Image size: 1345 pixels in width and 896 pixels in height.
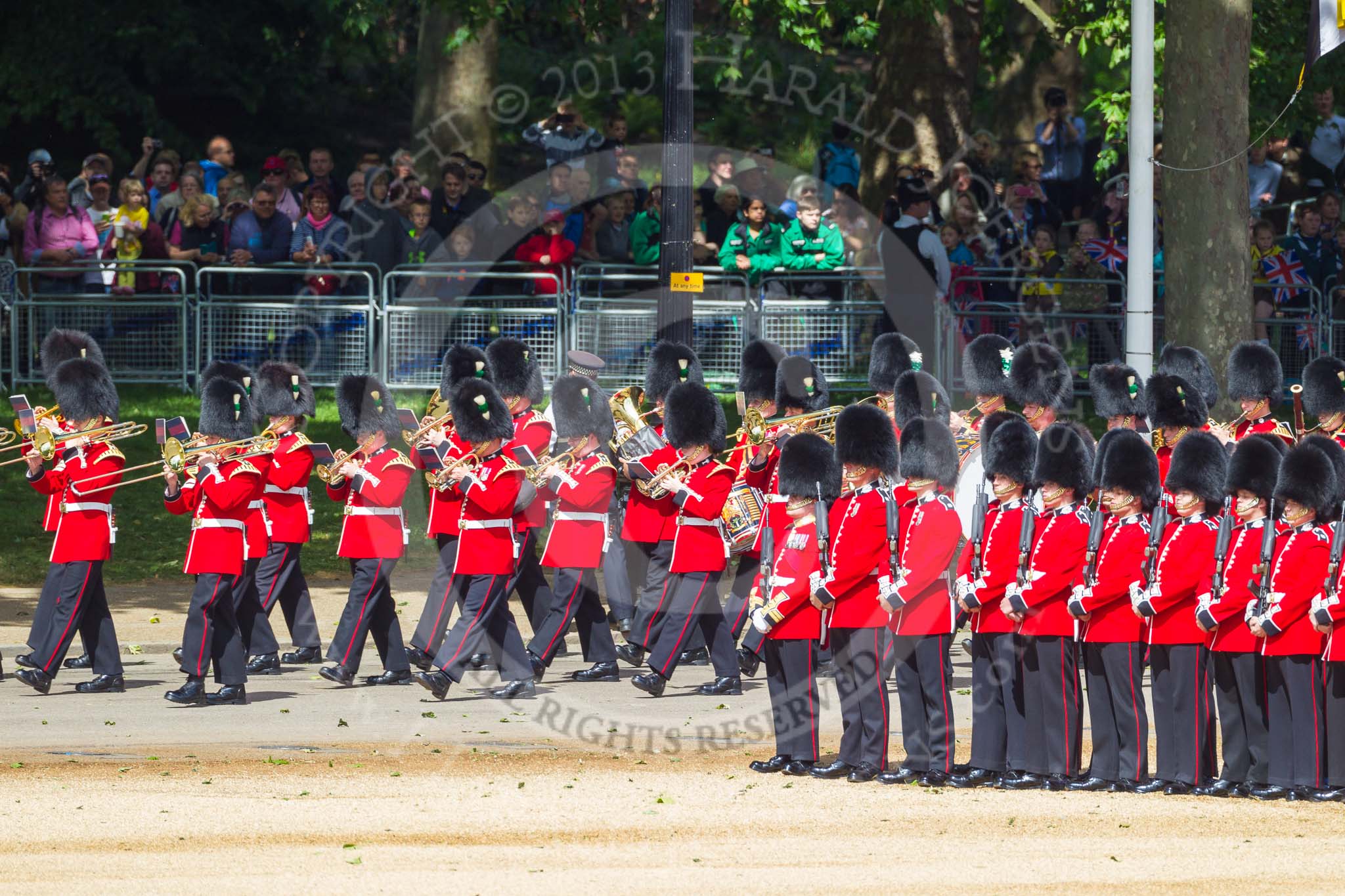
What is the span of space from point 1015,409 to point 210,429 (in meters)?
3.77

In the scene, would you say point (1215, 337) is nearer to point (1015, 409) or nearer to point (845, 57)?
point (1015, 409)

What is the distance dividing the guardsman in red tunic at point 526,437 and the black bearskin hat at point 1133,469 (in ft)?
9.52

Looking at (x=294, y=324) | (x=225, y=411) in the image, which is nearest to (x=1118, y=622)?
(x=225, y=411)

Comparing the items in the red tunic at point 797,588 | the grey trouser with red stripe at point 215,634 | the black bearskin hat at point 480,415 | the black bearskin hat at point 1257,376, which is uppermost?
the black bearskin hat at point 1257,376

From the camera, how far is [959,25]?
1983 centimetres

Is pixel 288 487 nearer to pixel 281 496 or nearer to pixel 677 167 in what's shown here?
pixel 281 496

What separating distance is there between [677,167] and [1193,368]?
2.89 metres

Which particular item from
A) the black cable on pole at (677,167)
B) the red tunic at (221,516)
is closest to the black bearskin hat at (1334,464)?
the black cable on pole at (677,167)

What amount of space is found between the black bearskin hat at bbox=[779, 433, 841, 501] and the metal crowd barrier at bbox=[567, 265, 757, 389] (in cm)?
714

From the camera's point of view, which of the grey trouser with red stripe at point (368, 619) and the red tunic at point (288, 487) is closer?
the grey trouser with red stripe at point (368, 619)

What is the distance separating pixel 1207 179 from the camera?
536 inches

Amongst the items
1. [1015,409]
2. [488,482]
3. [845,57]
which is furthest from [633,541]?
[845,57]

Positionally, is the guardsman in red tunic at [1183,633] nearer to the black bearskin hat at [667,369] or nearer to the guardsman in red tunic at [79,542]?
the black bearskin hat at [667,369]

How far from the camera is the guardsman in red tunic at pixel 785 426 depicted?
10.5m
